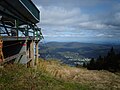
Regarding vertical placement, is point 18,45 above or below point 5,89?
above

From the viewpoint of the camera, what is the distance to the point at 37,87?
29.5ft

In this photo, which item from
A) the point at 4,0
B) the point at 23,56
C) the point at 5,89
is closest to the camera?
the point at 5,89

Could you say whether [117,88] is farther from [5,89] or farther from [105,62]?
[105,62]

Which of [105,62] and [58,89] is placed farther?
[105,62]

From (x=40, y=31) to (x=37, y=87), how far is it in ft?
43.3

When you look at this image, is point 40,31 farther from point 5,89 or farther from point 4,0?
point 5,89

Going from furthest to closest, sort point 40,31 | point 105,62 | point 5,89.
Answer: point 105,62, point 40,31, point 5,89

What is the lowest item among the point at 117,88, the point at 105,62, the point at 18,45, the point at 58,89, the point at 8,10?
the point at 105,62

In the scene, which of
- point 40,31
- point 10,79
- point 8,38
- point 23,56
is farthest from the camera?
point 40,31

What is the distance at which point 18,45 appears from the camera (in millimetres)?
15492

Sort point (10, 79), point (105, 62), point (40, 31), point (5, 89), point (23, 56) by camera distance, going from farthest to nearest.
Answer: point (105, 62)
point (40, 31)
point (23, 56)
point (10, 79)
point (5, 89)

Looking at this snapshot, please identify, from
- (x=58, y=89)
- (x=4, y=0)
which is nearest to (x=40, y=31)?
→ (x=4, y=0)

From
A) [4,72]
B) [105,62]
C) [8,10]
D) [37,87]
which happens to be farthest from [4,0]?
[105,62]

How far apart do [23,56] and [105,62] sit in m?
48.0
